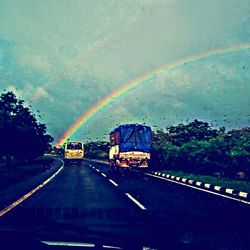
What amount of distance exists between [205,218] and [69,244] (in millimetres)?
4156

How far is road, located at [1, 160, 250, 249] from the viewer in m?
6.21

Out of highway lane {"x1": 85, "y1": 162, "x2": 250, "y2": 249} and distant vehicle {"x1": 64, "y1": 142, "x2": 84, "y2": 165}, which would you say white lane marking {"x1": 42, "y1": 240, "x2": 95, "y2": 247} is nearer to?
highway lane {"x1": 85, "y1": 162, "x2": 250, "y2": 249}

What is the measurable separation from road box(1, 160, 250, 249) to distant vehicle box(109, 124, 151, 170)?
485 inches

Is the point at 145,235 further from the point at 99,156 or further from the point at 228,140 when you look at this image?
the point at 99,156

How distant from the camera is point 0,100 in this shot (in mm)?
41938

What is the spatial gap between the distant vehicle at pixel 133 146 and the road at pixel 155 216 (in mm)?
12320

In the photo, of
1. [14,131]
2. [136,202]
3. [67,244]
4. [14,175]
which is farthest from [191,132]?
[67,244]

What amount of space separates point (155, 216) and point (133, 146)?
17.3 meters

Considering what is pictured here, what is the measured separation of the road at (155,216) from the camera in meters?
6.21

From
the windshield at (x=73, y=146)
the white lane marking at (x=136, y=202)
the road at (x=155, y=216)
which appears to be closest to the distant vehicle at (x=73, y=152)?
the windshield at (x=73, y=146)

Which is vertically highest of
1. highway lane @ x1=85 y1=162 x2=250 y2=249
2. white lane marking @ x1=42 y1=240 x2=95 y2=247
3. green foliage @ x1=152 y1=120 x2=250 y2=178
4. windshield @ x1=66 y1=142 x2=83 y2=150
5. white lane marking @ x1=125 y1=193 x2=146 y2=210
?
windshield @ x1=66 y1=142 x2=83 y2=150

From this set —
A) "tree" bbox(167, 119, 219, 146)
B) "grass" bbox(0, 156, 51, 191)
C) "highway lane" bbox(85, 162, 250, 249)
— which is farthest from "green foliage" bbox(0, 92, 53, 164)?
"highway lane" bbox(85, 162, 250, 249)

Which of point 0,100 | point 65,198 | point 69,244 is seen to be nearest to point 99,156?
point 0,100

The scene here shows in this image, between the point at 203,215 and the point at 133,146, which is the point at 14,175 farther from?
the point at 203,215
